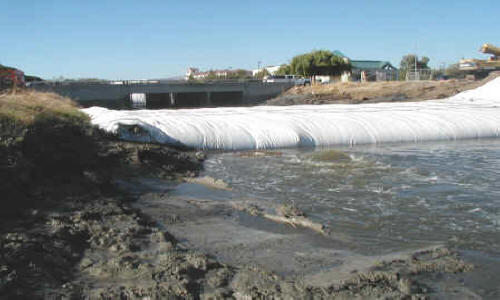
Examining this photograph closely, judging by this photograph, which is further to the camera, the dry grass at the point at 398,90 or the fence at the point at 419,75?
the fence at the point at 419,75

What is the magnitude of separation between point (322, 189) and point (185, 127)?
710cm

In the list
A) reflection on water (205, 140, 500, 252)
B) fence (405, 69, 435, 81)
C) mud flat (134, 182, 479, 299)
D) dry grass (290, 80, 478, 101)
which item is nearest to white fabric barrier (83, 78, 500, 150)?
reflection on water (205, 140, 500, 252)

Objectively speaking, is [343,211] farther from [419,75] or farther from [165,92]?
[419,75]

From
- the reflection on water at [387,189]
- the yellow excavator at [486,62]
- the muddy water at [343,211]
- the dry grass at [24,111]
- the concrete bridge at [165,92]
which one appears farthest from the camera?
the concrete bridge at [165,92]

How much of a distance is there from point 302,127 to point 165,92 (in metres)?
30.4

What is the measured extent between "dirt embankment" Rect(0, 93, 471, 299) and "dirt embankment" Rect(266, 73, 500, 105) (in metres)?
26.7

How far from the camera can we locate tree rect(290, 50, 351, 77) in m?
58.6

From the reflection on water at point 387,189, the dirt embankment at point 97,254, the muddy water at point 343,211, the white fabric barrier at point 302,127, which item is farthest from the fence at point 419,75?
the dirt embankment at point 97,254

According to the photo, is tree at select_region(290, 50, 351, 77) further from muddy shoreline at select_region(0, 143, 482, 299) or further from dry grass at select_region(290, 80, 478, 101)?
muddy shoreline at select_region(0, 143, 482, 299)

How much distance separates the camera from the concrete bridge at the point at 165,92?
126 ft

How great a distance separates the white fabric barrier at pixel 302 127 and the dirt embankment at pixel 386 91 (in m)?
12.7

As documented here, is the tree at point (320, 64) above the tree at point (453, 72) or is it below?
above

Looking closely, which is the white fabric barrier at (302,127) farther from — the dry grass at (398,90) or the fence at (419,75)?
the fence at (419,75)

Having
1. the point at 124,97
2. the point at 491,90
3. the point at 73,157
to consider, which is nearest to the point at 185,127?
the point at 73,157
